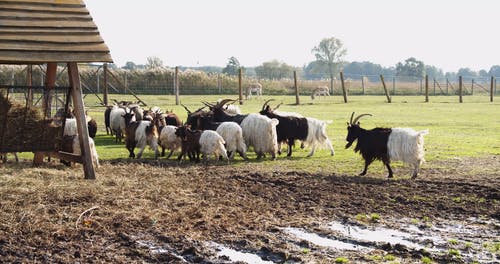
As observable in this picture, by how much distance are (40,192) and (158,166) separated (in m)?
4.16

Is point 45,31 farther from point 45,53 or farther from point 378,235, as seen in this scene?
point 378,235

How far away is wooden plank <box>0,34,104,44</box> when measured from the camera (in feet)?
36.4

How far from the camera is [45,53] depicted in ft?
37.0

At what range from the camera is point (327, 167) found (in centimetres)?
1402

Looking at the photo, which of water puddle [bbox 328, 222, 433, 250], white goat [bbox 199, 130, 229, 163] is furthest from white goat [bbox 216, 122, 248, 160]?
water puddle [bbox 328, 222, 433, 250]

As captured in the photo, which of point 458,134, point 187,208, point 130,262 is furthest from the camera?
point 458,134

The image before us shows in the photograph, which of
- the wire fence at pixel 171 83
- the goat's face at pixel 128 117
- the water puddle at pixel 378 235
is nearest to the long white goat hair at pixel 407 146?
the water puddle at pixel 378 235

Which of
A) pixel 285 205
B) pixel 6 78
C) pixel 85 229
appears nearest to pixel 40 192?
pixel 85 229

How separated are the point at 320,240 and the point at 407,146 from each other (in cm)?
511

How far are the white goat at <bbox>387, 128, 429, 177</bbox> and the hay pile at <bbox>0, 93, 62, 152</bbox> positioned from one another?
608 cm

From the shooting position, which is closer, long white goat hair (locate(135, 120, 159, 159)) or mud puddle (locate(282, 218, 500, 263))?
mud puddle (locate(282, 218, 500, 263))

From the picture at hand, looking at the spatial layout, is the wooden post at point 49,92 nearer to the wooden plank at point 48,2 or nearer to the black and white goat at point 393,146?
the wooden plank at point 48,2

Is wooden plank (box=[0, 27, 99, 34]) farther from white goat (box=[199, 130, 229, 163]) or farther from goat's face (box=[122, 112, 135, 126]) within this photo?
goat's face (box=[122, 112, 135, 126])

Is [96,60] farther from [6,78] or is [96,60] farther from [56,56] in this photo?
[6,78]
